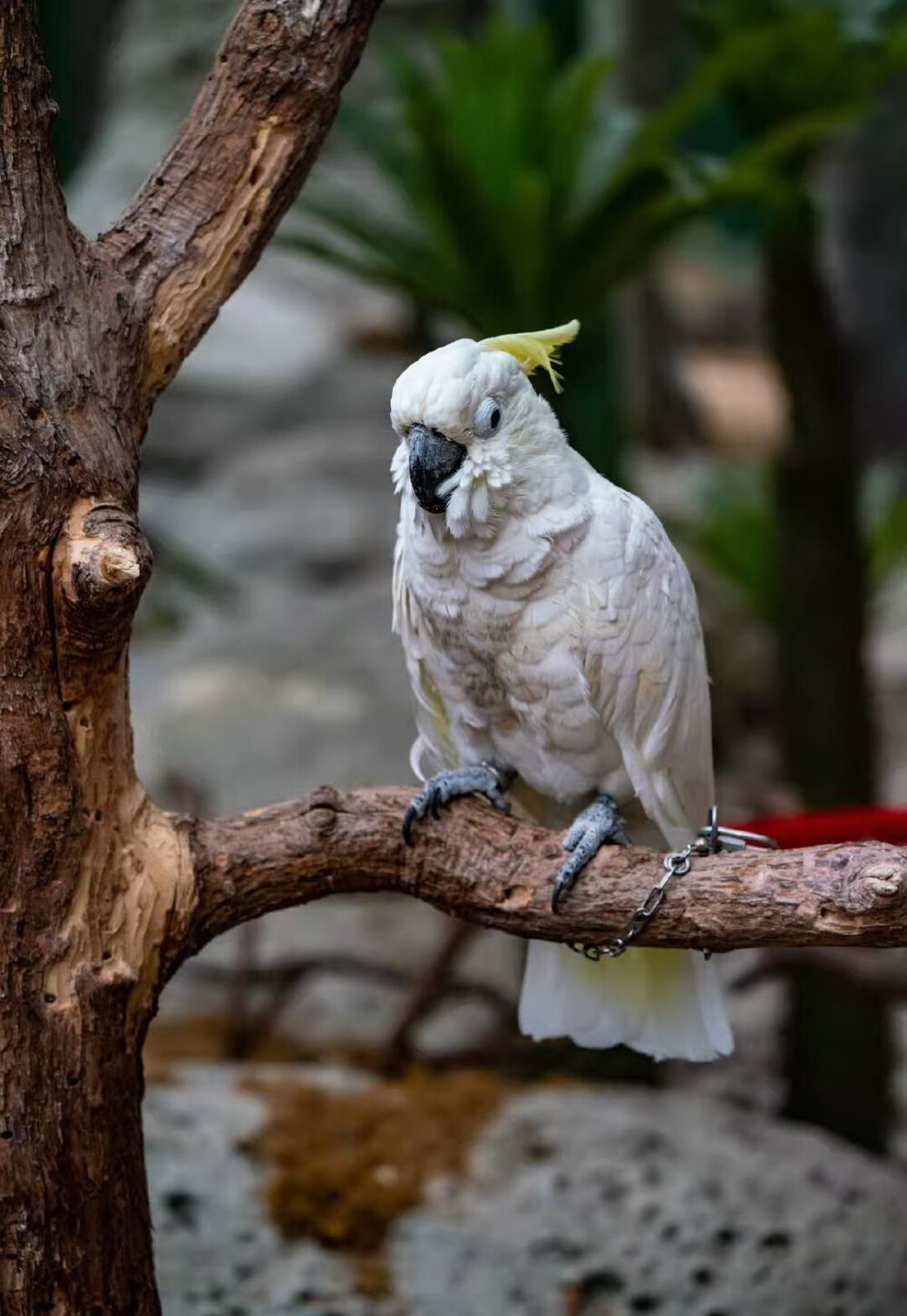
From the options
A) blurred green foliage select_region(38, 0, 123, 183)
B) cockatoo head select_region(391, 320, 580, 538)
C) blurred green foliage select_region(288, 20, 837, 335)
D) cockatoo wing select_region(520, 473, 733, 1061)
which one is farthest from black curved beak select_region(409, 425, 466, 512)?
blurred green foliage select_region(38, 0, 123, 183)

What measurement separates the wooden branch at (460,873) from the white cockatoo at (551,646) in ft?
0.10

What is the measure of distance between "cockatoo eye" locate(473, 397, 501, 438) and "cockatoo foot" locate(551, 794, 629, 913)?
1.38 ft

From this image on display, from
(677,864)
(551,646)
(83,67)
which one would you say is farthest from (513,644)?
(83,67)

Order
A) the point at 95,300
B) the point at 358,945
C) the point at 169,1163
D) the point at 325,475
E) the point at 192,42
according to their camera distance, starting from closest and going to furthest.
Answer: the point at 95,300, the point at 169,1163, the point at 358,945, the point at 192,42, the point at 325,475

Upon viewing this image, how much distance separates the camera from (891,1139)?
2635 millimetres

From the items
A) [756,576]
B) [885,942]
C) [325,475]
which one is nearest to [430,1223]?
[885,942]

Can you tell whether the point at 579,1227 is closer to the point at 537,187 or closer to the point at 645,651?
the point at 645,651

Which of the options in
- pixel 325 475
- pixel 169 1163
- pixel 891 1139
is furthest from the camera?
pixel 325 475

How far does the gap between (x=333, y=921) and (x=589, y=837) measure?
81.6 inches

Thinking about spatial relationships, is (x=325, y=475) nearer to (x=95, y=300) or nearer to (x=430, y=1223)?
(x=430, y=1223)

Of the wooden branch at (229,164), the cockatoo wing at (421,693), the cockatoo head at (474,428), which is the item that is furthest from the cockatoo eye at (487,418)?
the wooden branch at (229,164)

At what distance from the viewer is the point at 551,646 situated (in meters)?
1.38

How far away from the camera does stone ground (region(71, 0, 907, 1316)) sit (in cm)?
191

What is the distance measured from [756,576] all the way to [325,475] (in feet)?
5.55
